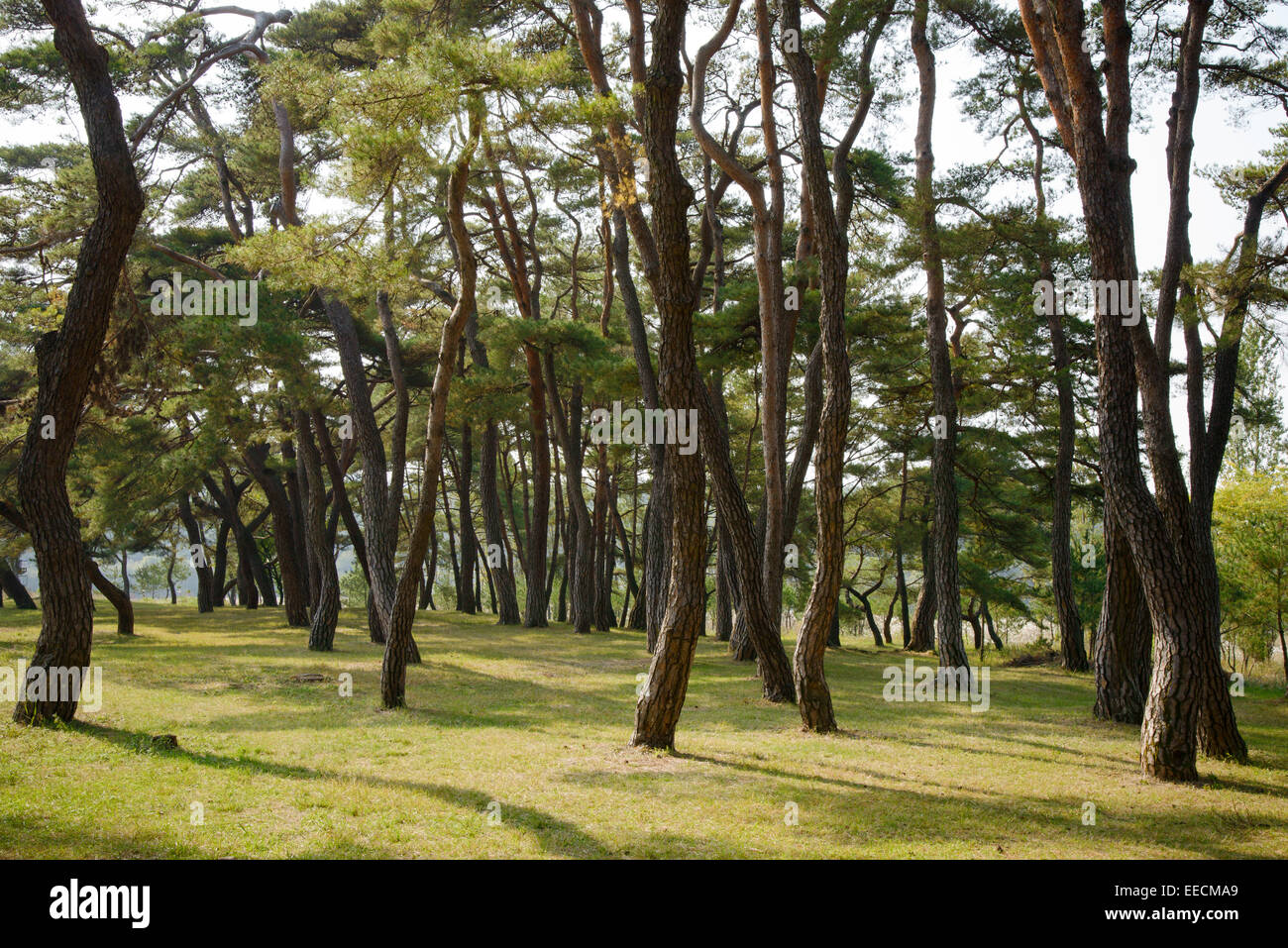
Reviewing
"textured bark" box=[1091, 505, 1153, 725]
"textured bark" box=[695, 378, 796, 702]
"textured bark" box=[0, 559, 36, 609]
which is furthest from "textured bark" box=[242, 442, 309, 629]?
"textured bark" box=[1091, 505, 1153, 725]

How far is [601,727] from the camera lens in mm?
8742

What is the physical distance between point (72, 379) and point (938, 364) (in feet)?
35.3

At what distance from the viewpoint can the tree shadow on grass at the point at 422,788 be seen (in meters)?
4.84

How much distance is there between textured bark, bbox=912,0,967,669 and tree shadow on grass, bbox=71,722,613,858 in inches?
346

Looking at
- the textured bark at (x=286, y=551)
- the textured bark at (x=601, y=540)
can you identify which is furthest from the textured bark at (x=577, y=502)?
the textured bark at (x=286, y=551)

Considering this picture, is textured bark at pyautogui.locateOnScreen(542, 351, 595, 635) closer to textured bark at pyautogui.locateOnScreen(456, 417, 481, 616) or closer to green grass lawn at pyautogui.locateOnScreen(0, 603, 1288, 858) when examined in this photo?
textured bark at pyautogui.locateOnScreen(456, 417, 481, 616)

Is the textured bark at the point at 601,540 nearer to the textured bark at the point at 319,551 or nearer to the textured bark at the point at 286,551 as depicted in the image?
the textured bark at the point at 286,551

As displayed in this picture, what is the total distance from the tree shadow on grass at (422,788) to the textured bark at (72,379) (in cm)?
72

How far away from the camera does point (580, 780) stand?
6371 mm

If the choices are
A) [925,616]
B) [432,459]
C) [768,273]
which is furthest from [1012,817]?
[925,616]

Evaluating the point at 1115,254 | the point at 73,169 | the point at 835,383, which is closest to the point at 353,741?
the point at 835,383

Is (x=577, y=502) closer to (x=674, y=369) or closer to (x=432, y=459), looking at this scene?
(x=432, y=459)
